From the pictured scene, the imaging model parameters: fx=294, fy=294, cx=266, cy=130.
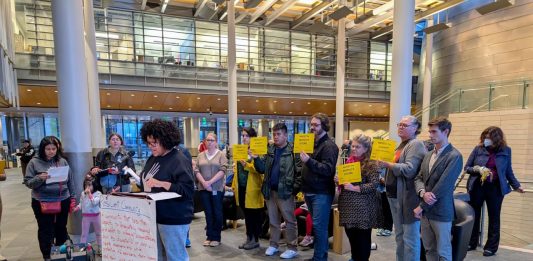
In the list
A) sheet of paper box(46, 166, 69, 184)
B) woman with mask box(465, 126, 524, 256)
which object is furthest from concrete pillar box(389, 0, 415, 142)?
sheet of paper box(46, 166, 69, 184)

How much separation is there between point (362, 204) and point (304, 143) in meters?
0.83

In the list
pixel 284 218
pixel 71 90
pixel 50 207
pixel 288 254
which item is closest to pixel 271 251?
pixel 288 254

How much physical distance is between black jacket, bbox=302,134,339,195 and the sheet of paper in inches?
99.7

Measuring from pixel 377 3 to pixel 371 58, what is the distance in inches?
178

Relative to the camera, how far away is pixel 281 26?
1652 cm

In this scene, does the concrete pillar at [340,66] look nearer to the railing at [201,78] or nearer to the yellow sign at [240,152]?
the railing at [201,78]

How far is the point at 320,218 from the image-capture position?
311 centimetres

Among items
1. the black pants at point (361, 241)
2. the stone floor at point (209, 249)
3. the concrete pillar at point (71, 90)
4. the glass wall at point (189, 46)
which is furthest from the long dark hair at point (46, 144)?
the glass wall at point (189, 46)

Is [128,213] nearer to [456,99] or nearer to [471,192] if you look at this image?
[471,192]

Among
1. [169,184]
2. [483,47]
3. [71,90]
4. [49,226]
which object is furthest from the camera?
[483,47]

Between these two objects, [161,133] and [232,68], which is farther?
[232,68]

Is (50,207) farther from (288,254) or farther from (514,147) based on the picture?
(514,147)

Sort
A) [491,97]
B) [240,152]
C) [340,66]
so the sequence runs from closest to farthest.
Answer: [240,152] < [491,97] < [340,66]

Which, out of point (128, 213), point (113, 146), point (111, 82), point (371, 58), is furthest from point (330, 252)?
point (371, 58)
